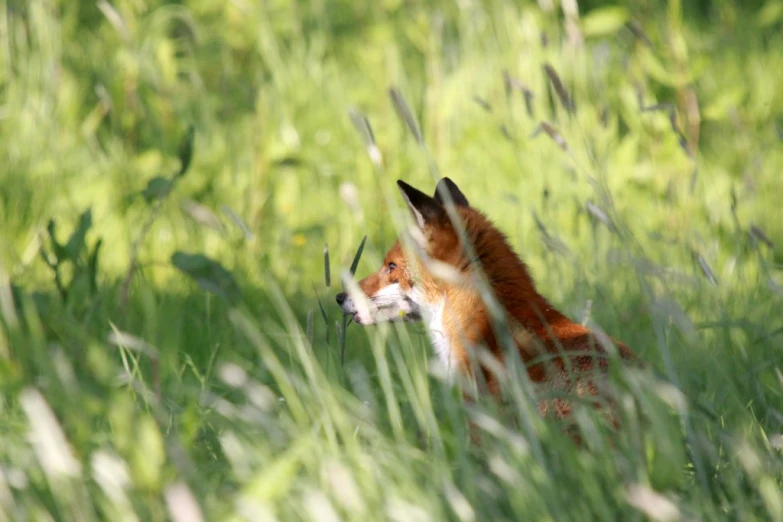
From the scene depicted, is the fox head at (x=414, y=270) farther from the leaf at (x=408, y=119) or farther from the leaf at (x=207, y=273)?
the leaf at (x=408, y=119)

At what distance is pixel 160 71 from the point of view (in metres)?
5.81

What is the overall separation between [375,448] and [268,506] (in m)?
0.49

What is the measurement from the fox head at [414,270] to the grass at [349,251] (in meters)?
0.14

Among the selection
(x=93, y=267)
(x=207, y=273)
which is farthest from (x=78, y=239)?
(x=207, y=273)

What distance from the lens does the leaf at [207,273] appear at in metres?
3.78

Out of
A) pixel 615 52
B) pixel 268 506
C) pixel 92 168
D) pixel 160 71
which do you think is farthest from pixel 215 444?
pixel 615 52

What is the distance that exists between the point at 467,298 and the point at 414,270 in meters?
0.22

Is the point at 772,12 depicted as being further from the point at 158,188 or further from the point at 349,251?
the point at 158,188

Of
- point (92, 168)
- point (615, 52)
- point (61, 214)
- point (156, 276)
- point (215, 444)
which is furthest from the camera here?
point (615, 52)

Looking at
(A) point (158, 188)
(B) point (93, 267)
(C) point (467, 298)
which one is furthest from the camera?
(A) point (158, 188)

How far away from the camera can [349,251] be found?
202 inches

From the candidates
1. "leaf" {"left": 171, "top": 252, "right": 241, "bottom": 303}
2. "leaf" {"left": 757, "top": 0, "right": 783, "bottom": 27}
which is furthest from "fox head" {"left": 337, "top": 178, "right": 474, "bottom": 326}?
"leaf" {"left": 757, "top": 0, "right": 783, "bottom": 27}

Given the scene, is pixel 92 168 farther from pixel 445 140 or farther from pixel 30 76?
pixel 445 140

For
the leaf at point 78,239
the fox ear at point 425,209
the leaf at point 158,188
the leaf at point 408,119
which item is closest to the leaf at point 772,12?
the fox ear at point 425,209
